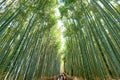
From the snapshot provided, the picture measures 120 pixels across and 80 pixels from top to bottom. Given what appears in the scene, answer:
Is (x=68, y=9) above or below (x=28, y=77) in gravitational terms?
above

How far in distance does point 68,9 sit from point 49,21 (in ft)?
3.84

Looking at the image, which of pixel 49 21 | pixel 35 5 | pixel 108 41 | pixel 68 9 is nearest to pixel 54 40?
pixel 49 21

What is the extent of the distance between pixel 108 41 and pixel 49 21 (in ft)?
10.8

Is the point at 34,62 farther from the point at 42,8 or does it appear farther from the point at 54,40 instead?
the point at 54,40

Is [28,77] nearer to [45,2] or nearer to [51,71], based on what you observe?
[45,2]

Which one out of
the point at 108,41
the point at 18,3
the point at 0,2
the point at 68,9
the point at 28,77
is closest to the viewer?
the point at 0,2

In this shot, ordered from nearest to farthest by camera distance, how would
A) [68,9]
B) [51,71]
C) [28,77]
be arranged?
[28,77]
[68,9]
[51,71]

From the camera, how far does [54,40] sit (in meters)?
13.1

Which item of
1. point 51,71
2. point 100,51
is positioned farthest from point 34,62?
point 51,71

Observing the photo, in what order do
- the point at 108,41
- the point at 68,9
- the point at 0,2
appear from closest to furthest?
the point at 0,2
the point at 108,41
the point at 68,9

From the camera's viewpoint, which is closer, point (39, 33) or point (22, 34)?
point (22, 34)

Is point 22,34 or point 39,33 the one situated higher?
point 22,34

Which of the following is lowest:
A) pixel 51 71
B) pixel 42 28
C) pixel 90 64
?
pixel 51 71

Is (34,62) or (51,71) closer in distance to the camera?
(34,62)
